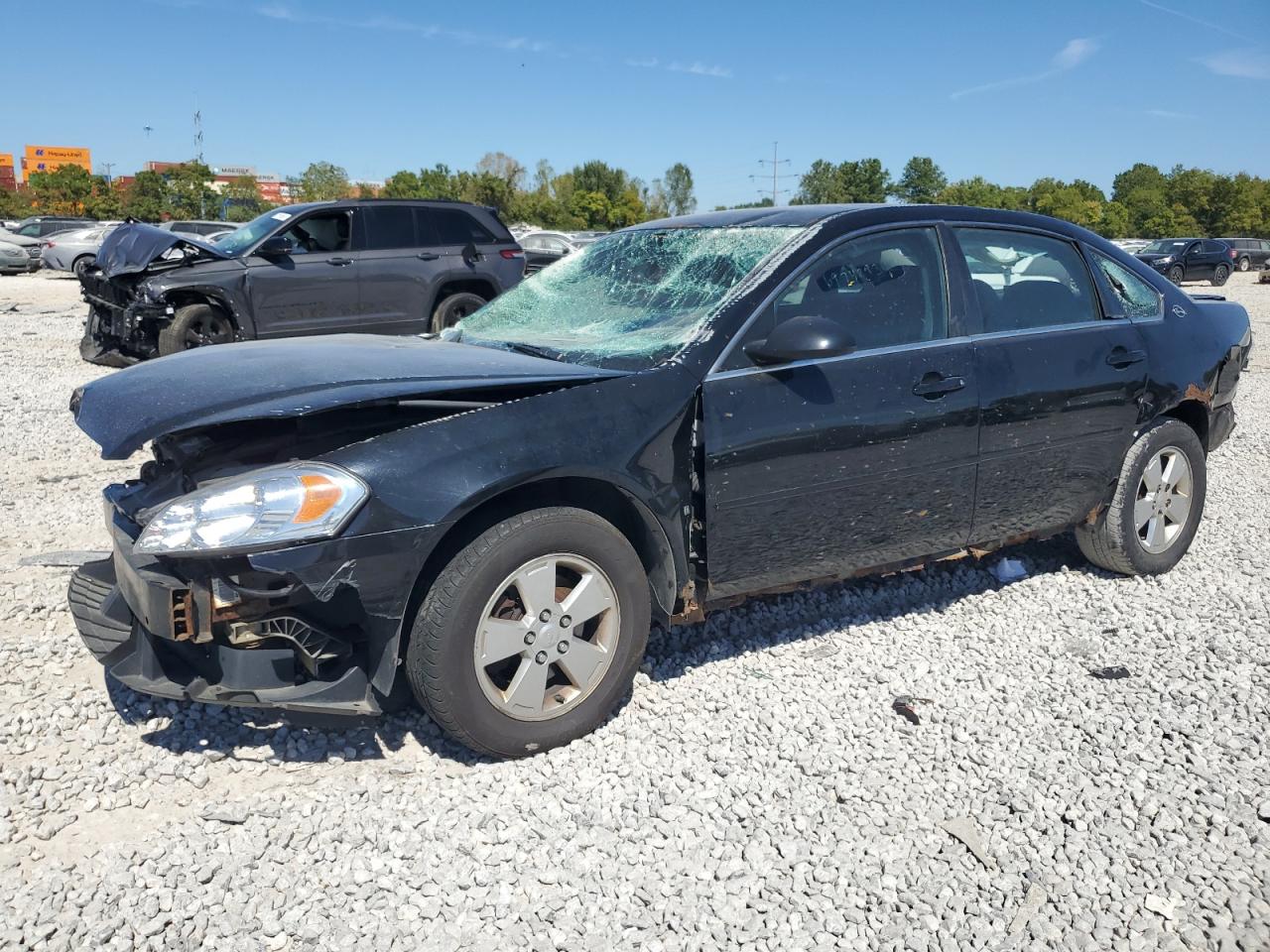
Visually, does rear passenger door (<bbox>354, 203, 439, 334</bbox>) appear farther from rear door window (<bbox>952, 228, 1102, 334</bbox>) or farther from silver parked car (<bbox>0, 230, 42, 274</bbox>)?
silver parked car (<bbox>0, 230, 42, 274</bbox>)

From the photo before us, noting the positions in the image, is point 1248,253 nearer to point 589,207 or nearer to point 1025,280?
point 1025,280

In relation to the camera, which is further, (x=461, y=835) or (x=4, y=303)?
(x=4, y=303)

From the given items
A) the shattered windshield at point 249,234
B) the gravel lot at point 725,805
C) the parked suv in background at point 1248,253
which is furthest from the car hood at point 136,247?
the parked suv in background at point 1248,253

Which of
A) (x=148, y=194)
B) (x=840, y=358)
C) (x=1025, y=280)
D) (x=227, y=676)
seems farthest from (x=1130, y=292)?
(x=148, y=194)

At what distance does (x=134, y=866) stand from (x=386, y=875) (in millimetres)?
660

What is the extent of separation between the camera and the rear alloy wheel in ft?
31.8

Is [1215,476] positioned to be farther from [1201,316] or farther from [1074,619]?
[1074,619]

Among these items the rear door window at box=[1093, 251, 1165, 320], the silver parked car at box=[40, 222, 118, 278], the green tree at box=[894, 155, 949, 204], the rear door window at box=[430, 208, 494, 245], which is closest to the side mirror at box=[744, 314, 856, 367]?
the rear door window at box=[1093, 251, 1165, 320]

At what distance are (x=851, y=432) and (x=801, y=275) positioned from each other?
596 mm

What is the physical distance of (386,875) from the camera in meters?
2.56

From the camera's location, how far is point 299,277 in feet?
34.2

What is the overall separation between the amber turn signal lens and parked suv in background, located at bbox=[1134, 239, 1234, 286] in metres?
35.6

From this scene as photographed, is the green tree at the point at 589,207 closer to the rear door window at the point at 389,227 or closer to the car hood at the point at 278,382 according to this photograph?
the rear door window at the point at 389,227

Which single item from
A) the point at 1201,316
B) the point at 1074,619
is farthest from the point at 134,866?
the point at 1201,316
